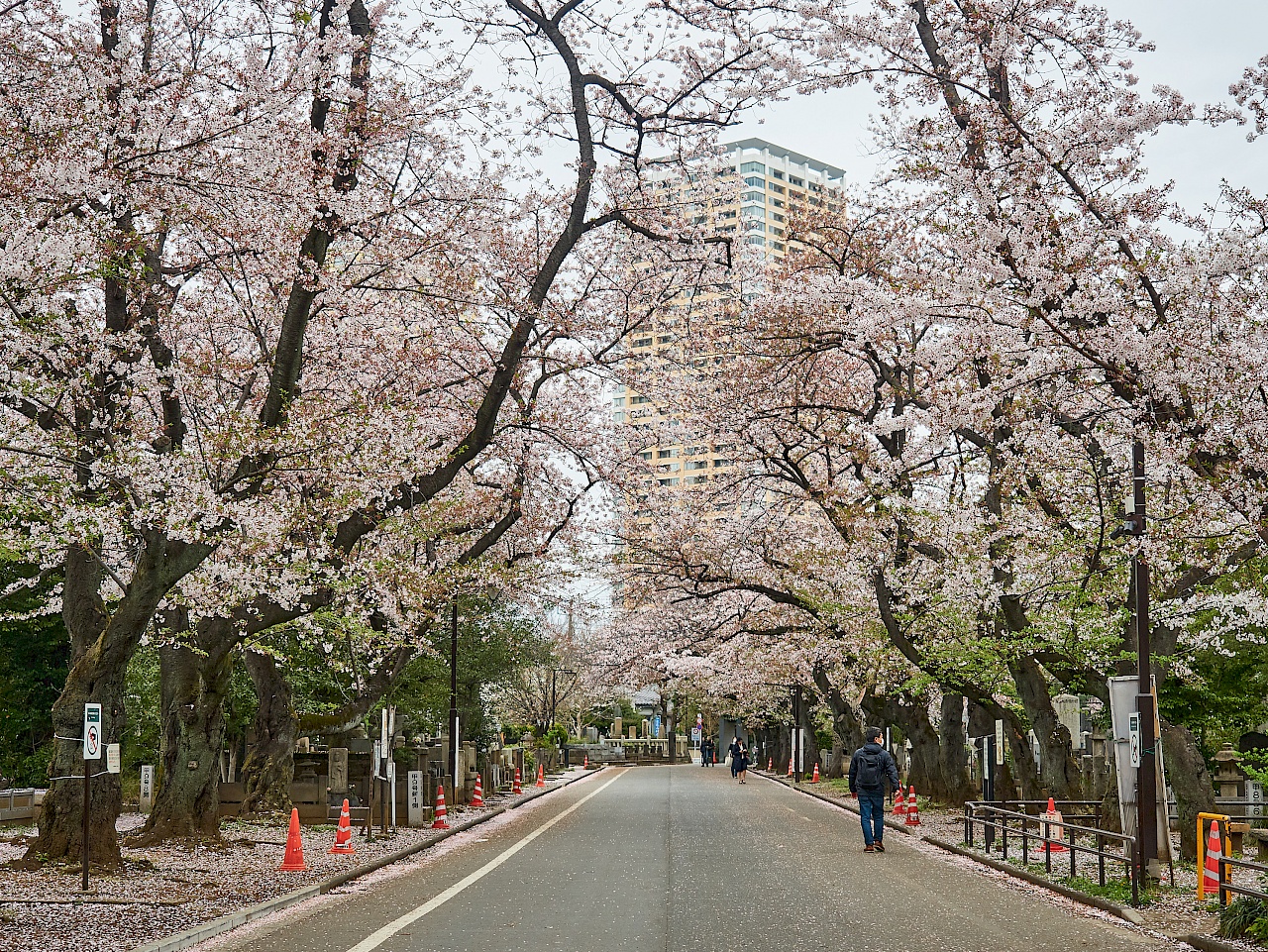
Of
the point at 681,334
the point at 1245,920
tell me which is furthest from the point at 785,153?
the point at 1245,920

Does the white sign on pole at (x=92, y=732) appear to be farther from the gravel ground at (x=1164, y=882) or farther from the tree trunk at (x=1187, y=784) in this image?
the tree trunk at (x=1187, y=784)

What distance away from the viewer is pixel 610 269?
2388 centimetres

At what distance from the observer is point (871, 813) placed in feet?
64.6

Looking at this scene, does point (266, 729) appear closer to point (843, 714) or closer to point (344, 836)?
point (344, 836)

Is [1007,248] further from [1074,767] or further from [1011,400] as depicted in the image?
[1074,767]

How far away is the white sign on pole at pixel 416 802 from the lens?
24.9 m

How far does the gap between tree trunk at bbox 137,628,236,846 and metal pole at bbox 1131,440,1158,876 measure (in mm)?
12980

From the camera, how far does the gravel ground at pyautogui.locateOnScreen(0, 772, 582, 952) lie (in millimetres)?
10898

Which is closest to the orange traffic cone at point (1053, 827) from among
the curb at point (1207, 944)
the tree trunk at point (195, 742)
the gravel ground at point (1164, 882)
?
the gravel ground at point (1164, 882)

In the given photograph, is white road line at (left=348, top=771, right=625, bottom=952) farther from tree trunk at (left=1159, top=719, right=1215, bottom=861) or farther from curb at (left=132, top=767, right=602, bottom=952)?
tree trunk at (left=1159, top=719, right=1215, bottom=861)

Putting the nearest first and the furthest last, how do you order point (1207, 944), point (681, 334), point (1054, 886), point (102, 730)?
point (1207, 944)
point (1054, 886)
point (102, 730)
point (681, 334)

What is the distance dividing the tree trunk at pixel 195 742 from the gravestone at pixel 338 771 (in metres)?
3.92

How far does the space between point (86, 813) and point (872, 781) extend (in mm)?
10839

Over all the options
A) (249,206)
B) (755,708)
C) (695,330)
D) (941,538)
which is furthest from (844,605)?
(755,708)
